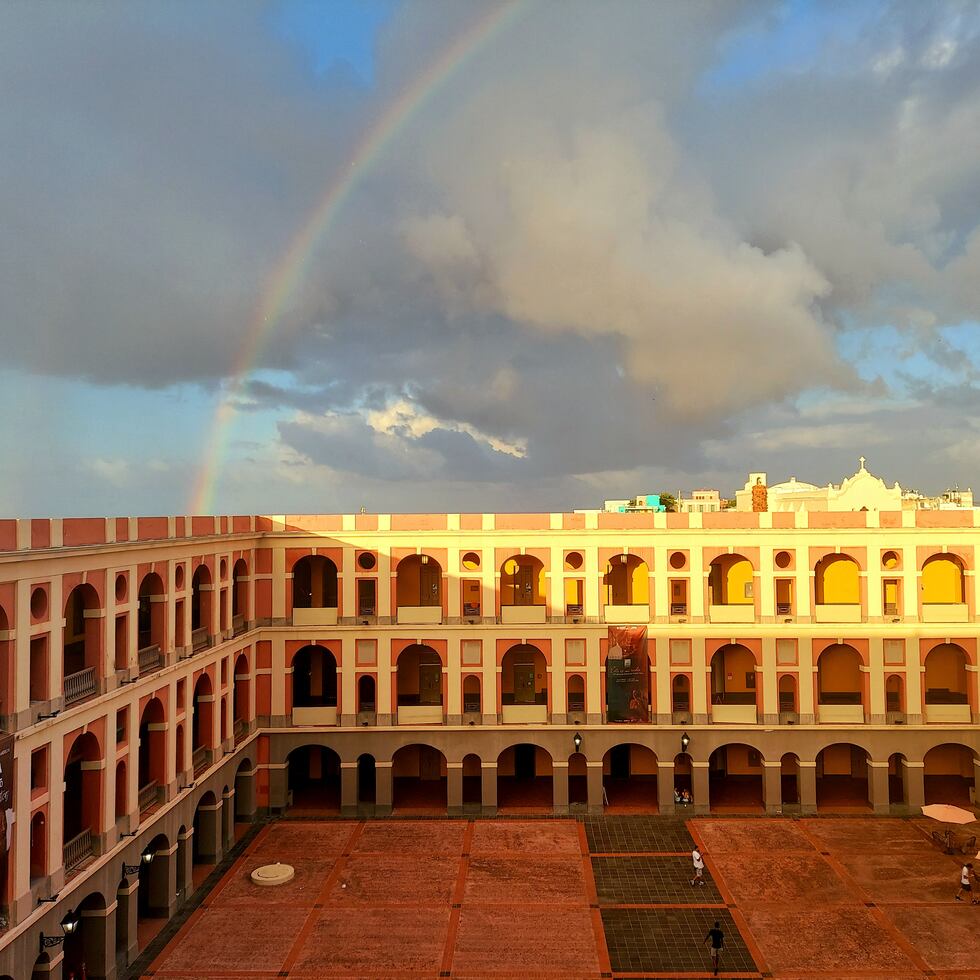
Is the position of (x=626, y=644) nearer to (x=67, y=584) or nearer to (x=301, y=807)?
(x=301, y=807)

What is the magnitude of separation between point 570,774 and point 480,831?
32.9ft

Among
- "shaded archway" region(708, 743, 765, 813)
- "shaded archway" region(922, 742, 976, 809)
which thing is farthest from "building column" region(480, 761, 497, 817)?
"shaded archway" region(922, 742, 976, 809)

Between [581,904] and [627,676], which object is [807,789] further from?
[581,904]

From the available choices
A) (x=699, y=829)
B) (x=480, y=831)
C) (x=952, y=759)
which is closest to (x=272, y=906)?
(x=480, y=831)

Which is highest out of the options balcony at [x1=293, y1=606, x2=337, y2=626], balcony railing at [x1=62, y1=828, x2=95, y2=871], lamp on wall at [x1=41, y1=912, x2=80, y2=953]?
balcony at [x1=293, y1=606, x2=337, y2=626]

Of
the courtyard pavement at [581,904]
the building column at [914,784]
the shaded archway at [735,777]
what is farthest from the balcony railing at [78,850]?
the building column at [914,784]

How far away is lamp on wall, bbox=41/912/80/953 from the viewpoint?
2364 cm

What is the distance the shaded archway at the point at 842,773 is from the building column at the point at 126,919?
3491 centimetres

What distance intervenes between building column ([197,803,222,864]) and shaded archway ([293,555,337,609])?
13.9 m

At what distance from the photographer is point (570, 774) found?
4978 cm

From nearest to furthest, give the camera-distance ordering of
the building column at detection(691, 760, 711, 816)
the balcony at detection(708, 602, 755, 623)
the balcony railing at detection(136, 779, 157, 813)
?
the balcony railing at detection(136, 779, 157, 813)
the building column at detection(691, 760, 711, 816)
the balcony at detection(708, 602, 755, 623)

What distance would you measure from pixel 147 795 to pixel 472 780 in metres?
21.6

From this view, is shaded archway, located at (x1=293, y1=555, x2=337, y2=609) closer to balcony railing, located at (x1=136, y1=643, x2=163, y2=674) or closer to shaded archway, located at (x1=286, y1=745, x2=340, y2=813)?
shaded archway, located at (x1=286, y1=745, x2=340, y2=813)

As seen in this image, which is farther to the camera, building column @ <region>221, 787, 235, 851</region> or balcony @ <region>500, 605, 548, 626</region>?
balcony @ <region>500, 605, 548, 626</region>
